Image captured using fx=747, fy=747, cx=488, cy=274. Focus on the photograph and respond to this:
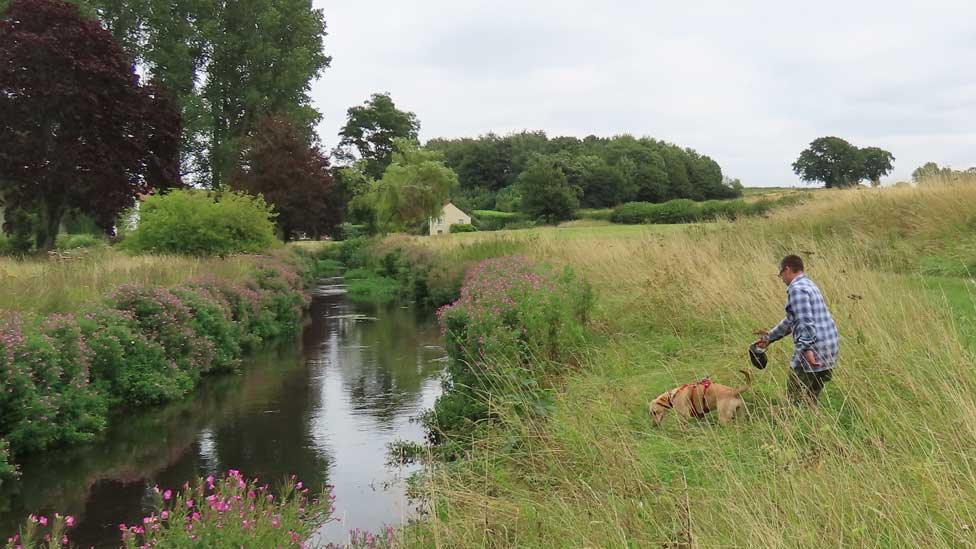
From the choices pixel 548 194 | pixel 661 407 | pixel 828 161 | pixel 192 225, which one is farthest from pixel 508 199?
pixel 661 407

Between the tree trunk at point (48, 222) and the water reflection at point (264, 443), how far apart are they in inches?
458

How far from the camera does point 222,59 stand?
38500 millimetres

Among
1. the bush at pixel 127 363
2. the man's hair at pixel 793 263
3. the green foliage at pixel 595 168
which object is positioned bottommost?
the bush at pixel 127 363

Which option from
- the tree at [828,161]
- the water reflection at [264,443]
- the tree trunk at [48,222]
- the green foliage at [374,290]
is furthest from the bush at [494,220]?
the water reflection at [264,443]

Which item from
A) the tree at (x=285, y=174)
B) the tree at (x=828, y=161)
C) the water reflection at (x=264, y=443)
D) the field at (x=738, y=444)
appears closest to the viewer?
the field at (x=738, y=444)

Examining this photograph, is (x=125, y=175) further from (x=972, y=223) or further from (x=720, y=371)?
Answer: (x=972, y=223)

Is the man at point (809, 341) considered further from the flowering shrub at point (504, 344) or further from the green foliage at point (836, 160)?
the green foliage at point (836, 160)

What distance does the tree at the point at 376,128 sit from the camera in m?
67.6

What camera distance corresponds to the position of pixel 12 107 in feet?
68.7

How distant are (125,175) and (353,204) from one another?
29.9m

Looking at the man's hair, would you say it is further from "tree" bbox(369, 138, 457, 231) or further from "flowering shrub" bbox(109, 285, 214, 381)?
"tree" bbox(369, 138, 457, 231)

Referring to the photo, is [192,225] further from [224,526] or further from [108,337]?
[224,526]

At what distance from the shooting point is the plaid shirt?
5.61 meters

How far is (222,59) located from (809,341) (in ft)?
126
